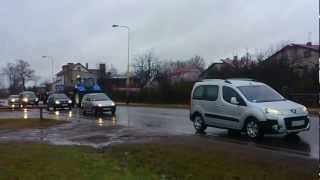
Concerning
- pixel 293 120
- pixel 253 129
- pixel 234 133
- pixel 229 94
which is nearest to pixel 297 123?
pixel 293 120

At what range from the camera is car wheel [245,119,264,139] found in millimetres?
17312

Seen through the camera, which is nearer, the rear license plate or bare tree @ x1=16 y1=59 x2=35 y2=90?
the rear license plate

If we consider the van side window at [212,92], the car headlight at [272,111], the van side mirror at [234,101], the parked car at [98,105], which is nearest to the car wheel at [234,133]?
the van side mirror at [234,101]

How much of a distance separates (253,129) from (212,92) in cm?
287

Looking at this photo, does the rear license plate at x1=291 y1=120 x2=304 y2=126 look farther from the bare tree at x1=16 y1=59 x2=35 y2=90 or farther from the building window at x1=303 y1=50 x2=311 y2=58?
the bare tree at x1=16 y1=59 x2=35 y2=90

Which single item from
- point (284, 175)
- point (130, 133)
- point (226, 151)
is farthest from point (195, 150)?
point (130, 133)

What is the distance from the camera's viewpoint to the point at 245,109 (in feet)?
59.0

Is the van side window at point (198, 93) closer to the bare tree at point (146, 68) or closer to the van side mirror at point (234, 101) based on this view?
the van side mirror at point (234, 101)

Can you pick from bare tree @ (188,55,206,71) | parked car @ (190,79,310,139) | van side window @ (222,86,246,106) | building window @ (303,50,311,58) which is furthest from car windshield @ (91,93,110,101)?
bare tree @ (188,55,206,71)

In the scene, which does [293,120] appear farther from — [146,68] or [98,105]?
[146,68]

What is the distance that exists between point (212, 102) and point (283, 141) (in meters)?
3.59

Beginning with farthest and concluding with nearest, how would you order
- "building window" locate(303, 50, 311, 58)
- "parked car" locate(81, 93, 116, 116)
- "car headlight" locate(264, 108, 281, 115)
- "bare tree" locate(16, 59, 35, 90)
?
"bare tree" locate(16, 59, 35, 90)
"building window" locate(303, 50, 311, 58)
"parked car" locate(81, 93, 116, 116)
"car headlight" locate(264, 108, 281, 115)

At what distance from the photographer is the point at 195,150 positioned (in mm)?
14781

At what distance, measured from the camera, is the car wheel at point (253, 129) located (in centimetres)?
1731
